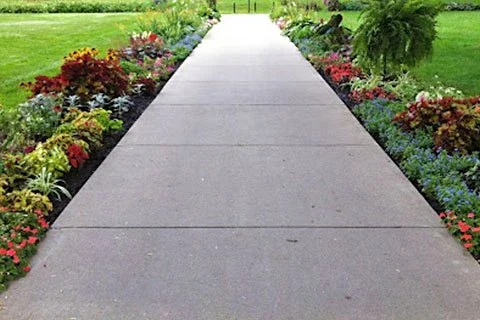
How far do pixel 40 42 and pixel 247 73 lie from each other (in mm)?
7148

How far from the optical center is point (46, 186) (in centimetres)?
482

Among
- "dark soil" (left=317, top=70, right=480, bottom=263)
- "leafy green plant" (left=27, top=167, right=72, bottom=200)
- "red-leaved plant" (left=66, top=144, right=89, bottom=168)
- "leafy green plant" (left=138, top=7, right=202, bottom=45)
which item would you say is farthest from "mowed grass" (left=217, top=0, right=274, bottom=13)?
"leafy green plant" (left=27, top=167, right=72, bottom=200)

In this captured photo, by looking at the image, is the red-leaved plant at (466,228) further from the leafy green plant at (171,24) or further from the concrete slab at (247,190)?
the leafy green plant at (171,24)

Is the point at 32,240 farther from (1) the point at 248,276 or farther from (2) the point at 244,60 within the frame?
(2) the point at 244,60

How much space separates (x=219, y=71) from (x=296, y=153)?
5493mm

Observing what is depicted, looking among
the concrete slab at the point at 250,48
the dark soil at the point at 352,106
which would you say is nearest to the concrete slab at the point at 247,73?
the dark soil at the point at 352,106

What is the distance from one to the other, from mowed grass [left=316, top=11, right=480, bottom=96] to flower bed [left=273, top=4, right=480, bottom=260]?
38.5 inches

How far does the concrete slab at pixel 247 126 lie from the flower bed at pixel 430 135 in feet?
1.14

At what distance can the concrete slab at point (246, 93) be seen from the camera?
336 inches

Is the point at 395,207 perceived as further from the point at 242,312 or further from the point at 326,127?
the point at 326,127

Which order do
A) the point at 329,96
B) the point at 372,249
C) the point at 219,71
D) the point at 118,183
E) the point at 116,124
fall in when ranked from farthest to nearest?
the point at 219,71 < the point at 329,96 < the point at 116,124 < the point at 118,183 < the point at 372,249

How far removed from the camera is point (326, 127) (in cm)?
702

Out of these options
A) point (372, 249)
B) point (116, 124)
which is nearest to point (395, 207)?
point (372, 249)

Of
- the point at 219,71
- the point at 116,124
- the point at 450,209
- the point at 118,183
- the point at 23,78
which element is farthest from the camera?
the point at 219,71
